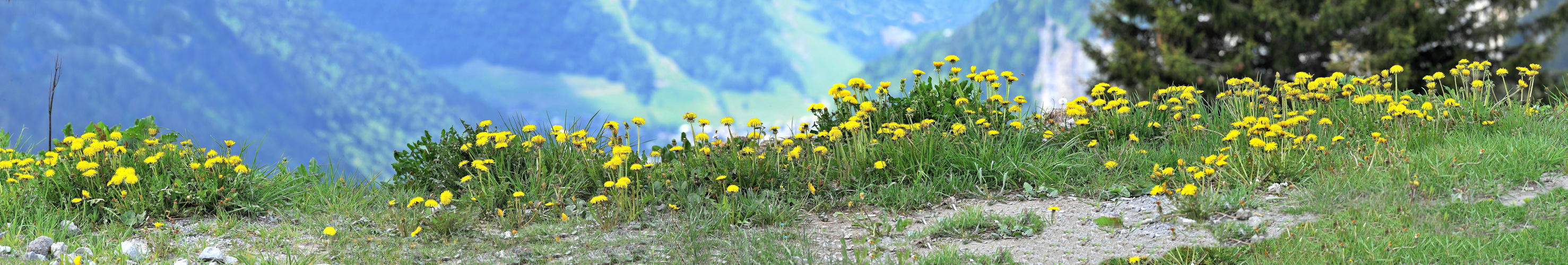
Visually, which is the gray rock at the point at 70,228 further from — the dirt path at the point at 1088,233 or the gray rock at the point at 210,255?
the dirt path at the point at 1088,233

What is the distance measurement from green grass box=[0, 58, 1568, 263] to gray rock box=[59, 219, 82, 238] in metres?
0.05

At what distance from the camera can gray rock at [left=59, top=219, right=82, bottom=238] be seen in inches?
163

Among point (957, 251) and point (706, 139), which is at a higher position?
point (706, 139)

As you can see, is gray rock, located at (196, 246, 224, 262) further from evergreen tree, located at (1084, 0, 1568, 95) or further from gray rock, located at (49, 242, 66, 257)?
evergreen tree, located at (1084, 0, 1568, 95)

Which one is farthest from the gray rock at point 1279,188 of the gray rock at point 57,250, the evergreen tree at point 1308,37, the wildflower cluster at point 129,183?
the evergreen tree at point 1308,37

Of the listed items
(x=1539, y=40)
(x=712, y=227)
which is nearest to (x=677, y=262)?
(x=712, y=227)

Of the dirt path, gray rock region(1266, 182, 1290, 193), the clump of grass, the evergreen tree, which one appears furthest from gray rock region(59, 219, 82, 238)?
the evergreen tree

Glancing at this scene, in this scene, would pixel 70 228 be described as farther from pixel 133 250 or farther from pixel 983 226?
pixel 983 226

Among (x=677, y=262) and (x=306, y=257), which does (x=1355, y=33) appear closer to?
(x=677, y=262)

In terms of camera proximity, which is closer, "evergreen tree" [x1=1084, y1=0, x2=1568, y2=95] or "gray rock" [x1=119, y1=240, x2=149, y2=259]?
"gray rock" [x1=119, y1=240, x2=149, y2=259]

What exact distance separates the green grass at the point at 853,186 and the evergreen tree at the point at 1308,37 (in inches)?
326

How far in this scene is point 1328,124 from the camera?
5.23 m

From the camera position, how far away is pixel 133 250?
3.79 m

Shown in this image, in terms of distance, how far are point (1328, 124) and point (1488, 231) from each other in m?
1.87
